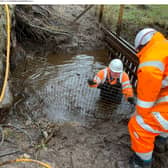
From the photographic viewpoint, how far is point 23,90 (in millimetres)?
6117

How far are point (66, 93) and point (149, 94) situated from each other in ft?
10.6

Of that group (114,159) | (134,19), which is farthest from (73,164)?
(134,19)

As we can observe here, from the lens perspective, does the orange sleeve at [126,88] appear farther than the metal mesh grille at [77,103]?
No

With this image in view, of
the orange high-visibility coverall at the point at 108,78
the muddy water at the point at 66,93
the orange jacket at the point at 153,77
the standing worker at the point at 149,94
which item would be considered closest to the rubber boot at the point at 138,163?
A: the standing worker at the point at 149,94

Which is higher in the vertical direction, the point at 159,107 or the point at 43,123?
the point at 159,107

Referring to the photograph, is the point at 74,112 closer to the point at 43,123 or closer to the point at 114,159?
the point at 43,123

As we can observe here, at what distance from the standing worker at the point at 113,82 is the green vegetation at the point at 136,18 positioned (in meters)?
4.57

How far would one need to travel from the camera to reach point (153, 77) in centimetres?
332

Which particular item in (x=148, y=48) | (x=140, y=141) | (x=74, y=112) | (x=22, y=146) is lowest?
(x=74, y=112)

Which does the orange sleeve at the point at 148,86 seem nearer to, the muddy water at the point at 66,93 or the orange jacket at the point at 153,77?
the orange jacket at the point at 153,77

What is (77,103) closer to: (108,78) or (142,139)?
(108,78)

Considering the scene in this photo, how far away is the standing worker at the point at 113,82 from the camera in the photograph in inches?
218

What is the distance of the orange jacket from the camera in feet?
10.9

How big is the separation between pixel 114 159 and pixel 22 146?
58.2 inches
